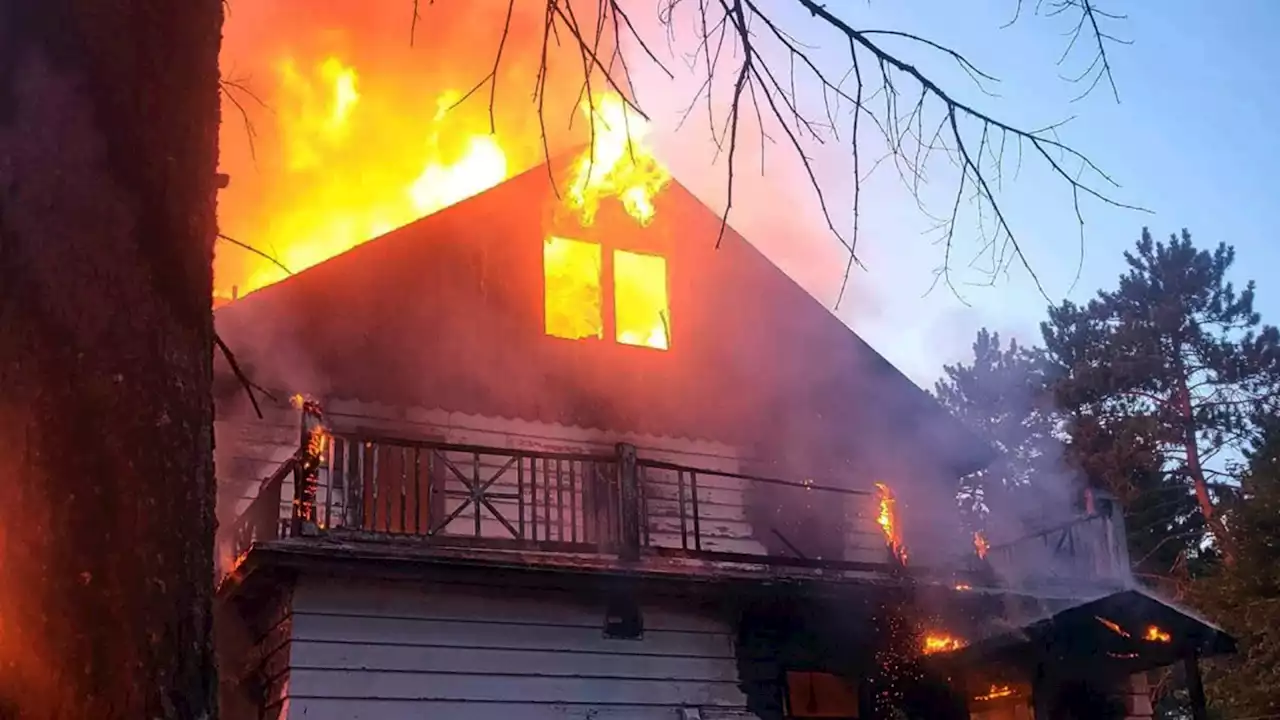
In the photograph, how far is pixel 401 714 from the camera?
9430mm

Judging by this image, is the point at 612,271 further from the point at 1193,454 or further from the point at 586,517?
the point at 1193,454

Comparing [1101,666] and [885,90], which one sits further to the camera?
[1101,666]

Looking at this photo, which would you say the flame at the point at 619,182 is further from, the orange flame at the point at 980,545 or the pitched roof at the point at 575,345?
the orange flame at the point at 980,545

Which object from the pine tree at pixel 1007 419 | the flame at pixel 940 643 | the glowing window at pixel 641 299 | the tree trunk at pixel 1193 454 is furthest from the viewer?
the pine tree at pixel 1007 419

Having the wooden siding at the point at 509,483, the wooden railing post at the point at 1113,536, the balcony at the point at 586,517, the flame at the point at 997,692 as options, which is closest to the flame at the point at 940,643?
the balcony at the point at 586,517

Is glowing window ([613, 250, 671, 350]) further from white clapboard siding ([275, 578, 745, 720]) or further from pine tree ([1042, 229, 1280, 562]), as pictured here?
pine tree ([1042, 229, 1280, 562])

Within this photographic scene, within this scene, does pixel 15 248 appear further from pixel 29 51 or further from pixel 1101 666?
pixel 1101 666

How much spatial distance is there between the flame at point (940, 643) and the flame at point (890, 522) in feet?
2.64

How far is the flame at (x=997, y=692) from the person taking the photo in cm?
1191

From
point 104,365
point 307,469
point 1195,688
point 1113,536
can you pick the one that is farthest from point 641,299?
point 104,365

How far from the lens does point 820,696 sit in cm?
1139

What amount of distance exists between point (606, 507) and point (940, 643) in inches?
133

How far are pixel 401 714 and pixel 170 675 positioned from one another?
7.65 metres

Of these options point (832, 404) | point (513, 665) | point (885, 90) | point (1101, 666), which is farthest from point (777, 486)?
point (885, 90)
